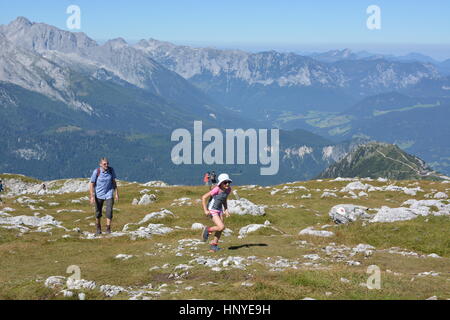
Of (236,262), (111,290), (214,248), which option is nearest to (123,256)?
(214,248)

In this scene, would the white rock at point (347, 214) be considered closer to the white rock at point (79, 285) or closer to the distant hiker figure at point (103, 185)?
the distant hiker figure at point (103, 185)

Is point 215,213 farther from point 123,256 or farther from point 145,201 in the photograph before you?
Result: point 145,201

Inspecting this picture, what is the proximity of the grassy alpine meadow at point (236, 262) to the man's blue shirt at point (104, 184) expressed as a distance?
3.15m

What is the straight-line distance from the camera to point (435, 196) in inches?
2336

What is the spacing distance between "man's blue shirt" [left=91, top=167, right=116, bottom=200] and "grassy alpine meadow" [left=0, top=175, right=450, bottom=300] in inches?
124

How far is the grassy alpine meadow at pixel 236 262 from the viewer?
1631cm

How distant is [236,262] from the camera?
2067 centimetres

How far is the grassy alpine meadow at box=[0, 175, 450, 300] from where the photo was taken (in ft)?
53.5

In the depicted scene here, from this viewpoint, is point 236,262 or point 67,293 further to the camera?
point 236,262

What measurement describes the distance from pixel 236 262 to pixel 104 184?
43.5 ft

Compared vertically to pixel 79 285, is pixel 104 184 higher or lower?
higher

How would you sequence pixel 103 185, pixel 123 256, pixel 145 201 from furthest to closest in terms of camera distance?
pixel 145 201, pixel 103 185, pixel 123 256
